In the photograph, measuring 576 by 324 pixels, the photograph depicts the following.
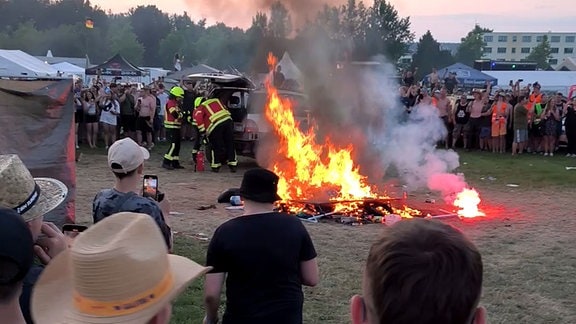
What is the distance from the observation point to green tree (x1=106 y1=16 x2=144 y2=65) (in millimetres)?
83650

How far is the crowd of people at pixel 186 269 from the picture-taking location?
1603 millimetres

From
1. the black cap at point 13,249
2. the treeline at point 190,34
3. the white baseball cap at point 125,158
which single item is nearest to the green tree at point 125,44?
the treeline at point 190,34

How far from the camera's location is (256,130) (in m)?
14.5

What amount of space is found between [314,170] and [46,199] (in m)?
8.16

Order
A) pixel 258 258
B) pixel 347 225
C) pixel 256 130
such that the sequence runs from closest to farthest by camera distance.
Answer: pixel 258 258, pixel 347 225, pixel 256 130

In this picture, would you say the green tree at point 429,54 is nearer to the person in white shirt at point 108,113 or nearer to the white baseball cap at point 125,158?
the person in white shirt at point 108,113

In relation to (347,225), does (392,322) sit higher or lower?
higher

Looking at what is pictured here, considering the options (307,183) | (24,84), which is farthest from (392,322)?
(307,183)

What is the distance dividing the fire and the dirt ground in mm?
229

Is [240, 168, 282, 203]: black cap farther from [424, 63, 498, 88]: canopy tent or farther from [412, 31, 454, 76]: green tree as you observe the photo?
[412, 31, 454, 76]: green tree

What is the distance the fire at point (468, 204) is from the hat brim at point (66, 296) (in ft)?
27.5

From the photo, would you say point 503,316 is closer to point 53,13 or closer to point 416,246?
point 416,246

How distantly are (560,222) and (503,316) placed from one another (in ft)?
15.1

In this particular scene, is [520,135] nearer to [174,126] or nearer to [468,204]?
[468,204]
